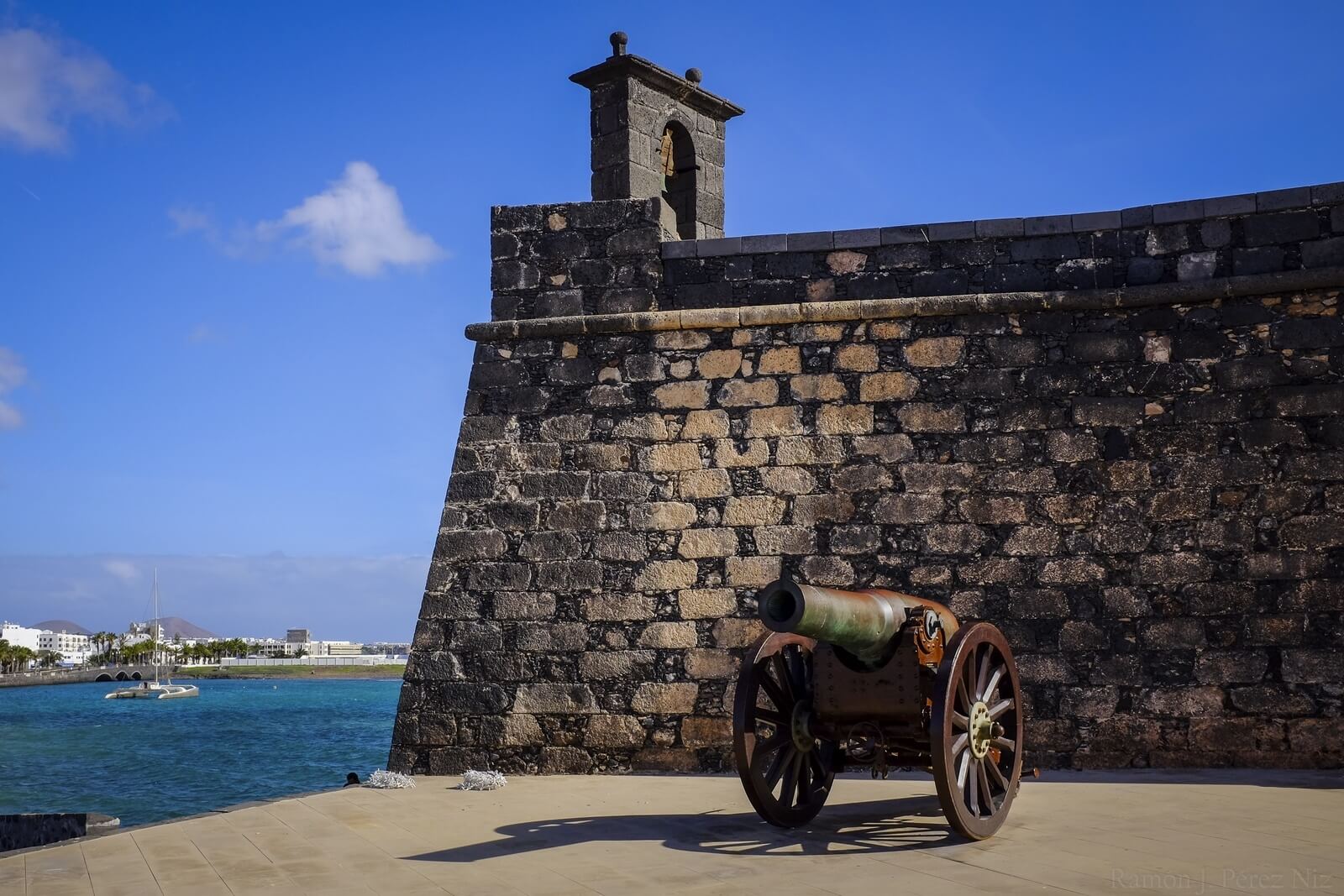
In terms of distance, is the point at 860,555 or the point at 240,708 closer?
the point at 860,555

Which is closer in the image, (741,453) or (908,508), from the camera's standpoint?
(908,508)

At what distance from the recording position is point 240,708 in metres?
59.6

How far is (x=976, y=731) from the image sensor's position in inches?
193

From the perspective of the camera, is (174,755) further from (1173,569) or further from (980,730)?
(980,730)

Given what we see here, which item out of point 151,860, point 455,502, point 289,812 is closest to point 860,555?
point 455,502

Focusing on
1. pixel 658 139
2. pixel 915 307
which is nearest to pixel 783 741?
pixel 915 307

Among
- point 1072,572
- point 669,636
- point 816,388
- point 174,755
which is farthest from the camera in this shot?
point 174,755

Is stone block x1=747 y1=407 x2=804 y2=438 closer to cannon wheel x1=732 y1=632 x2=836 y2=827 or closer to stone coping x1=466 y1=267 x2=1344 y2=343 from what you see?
stone coping x1=466 y1=267 x2=1344 y2=343

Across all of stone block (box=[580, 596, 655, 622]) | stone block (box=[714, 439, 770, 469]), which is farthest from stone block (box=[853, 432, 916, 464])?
stone block (box=[580, 596, 655, 622])

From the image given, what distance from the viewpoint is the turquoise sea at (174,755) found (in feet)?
65.3

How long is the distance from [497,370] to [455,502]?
3.12 feet

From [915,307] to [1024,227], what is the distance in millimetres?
889

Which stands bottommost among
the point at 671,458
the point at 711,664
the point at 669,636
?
the point at 711,664

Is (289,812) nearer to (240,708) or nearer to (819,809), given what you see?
(819,809)
